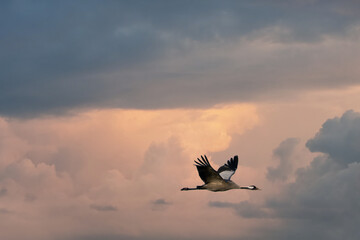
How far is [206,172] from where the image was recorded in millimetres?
80062

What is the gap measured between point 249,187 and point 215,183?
10652 mm

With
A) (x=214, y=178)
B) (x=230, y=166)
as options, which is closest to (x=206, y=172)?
(x=214, y=178)

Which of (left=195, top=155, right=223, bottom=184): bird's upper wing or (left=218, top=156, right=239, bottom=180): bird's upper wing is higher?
(left=218, top=156, right=239, bottom=180): bird's upper wing

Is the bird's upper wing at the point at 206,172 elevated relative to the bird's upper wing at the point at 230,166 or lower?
lower

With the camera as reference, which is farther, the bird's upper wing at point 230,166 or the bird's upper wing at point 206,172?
the bird's upper wing at point 230,166

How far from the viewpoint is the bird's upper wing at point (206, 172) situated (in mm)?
78250

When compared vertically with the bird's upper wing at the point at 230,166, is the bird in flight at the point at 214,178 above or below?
below

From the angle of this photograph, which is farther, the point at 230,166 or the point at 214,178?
the point at 230,166

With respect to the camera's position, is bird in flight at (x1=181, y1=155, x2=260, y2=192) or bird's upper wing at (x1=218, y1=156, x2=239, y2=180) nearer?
bird in flight at (x1=181, y1=155, x2=260, y2=192)

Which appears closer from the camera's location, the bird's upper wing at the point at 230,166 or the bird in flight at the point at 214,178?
the bird in flight at the point at 214,178

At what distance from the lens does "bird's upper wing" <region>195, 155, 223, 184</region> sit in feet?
257

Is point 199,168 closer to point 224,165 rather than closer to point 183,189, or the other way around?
point 183,189

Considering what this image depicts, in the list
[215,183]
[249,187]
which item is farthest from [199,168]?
[249,187]

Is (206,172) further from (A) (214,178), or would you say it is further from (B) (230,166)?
(B) (230,166)
